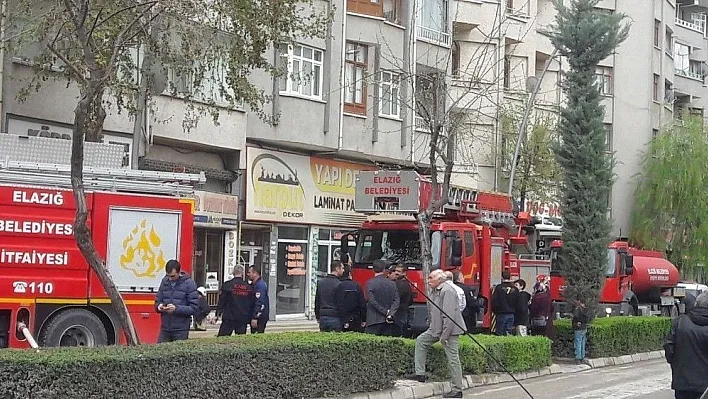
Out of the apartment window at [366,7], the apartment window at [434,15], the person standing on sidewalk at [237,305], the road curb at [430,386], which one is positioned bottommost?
the road curb at [430,386]

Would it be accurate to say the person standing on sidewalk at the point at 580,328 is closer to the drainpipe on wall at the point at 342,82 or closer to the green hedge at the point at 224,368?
the green hedge at the point at 224,368

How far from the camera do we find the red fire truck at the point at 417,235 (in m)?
20.1

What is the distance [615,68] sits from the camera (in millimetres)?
51875

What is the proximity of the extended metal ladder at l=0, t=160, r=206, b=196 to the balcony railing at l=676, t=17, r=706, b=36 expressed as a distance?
5020cm

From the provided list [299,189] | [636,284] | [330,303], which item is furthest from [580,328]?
[636,284]

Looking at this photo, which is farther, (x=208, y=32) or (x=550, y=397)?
(x=208, y=32)

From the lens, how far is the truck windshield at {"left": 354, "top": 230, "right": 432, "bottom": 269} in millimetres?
20656

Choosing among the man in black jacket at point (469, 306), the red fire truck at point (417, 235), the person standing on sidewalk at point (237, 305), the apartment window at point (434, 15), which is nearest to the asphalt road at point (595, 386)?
the man in black jacket at point (469, 306)

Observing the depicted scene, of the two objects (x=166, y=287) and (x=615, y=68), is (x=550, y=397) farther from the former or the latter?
(x=615, y=68)

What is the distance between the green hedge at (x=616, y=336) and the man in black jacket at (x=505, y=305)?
1.72 metres

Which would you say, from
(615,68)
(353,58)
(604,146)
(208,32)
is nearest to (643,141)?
(615,68)

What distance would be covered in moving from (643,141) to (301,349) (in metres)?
41.9

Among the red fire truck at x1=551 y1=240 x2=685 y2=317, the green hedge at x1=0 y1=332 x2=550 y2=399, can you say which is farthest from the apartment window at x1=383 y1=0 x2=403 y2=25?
the green hedge at x1=0 y1=332 x2=550 y2=399

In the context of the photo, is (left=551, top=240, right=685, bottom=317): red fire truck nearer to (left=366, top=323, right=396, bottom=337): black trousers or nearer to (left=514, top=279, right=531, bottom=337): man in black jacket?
(left=514, top=279, right=531, bottom=337): man in black jacket
